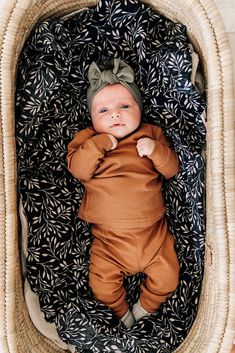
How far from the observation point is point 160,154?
61.9 inches

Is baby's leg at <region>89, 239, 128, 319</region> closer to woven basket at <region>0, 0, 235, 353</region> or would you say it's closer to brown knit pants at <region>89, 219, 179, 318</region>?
brown knit pants at <region>89, 219, 179, 318</region>

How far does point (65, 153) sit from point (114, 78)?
0.29 meters

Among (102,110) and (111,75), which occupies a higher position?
(111,75)

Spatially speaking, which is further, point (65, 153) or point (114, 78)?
point (65, 153)

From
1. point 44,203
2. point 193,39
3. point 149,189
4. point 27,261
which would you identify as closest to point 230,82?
point 193,39

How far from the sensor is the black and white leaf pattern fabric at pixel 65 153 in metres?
1.57

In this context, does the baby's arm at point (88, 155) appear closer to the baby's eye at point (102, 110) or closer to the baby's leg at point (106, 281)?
the baby's eye at point (102, 110)

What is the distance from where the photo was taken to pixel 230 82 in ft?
4.73

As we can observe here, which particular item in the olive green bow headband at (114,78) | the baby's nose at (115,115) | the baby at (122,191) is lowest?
the baby at (122,191)

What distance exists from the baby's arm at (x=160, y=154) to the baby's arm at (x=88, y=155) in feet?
0.29

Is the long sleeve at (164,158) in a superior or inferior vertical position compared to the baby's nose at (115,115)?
inferior

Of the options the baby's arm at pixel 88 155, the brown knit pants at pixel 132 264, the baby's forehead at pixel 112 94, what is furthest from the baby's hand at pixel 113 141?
the brown knit pants at pixel 132 264

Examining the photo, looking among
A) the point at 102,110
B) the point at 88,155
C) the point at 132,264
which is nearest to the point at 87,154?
the point at 88,155

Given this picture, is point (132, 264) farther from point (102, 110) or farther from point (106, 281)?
point (102, 110)
